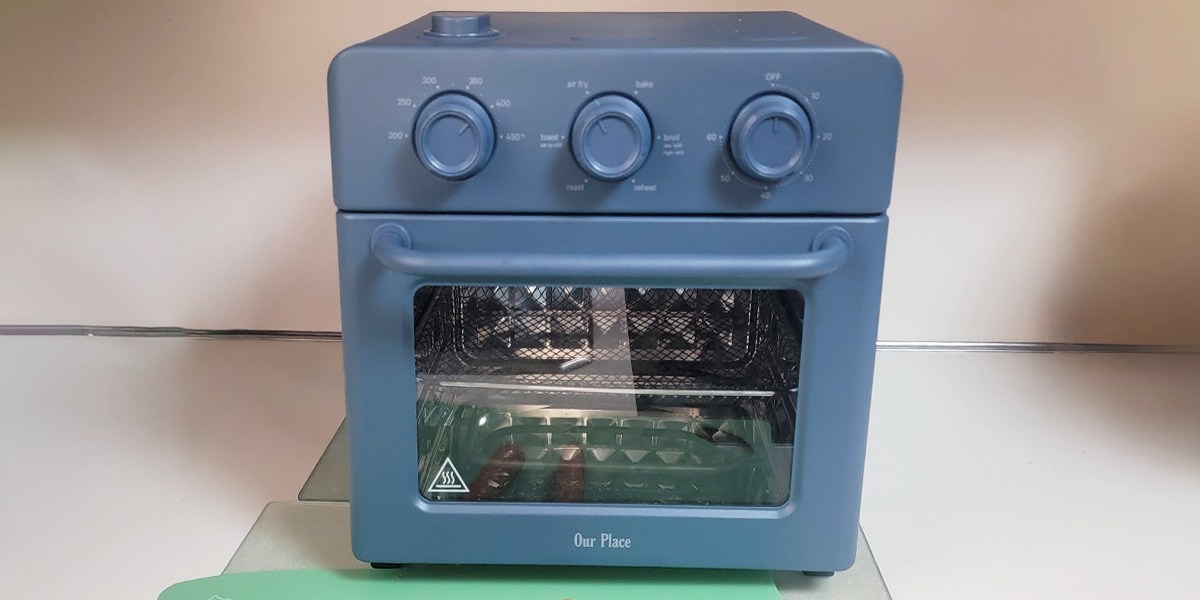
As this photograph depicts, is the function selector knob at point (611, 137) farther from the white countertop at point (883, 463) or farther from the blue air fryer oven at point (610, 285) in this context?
the white countertop at point (883, 463)

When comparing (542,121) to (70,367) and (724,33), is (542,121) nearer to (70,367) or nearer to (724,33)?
(724,33)

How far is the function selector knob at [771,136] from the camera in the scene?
572 millimetres

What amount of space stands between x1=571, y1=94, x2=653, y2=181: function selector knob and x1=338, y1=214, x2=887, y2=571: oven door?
4cm

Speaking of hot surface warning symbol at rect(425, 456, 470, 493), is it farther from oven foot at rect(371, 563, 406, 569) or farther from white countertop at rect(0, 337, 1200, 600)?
white countertop at rect(0, 337, 1200, 600)

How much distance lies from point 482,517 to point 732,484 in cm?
18

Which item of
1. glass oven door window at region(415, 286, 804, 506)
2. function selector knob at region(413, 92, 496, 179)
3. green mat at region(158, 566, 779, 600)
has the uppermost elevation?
function selector knob at region(413, 92, 496, 179)

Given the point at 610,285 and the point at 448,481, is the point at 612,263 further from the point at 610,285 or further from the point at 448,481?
the point at 448,481

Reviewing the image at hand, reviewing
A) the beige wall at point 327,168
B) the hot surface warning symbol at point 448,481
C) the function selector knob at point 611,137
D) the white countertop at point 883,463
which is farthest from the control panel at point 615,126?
the beige wall at point 327,168

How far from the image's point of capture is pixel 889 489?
863mm

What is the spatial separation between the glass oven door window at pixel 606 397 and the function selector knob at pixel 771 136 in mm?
116

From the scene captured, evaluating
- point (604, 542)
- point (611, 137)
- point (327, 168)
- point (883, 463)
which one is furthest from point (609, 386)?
point (327, 168)

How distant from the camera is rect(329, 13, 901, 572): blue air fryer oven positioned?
1.89ft

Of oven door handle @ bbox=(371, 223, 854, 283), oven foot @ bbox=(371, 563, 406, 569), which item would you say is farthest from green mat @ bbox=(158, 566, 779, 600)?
oven door handle @ bbox=(371, 223, 854, 283)

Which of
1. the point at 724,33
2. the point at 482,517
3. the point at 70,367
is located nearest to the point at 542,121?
the point at 724,33
